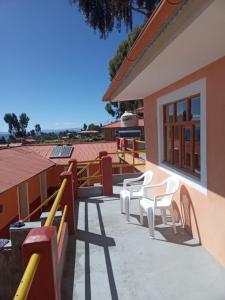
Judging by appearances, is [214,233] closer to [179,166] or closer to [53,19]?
[179,166]

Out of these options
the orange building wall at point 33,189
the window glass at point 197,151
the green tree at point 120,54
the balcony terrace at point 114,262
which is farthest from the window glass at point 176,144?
the green tree at point 120,54

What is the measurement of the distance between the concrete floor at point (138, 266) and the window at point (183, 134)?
1355 mm

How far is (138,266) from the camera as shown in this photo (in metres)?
3.81

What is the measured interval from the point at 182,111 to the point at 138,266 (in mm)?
3115

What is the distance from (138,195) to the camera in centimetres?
577

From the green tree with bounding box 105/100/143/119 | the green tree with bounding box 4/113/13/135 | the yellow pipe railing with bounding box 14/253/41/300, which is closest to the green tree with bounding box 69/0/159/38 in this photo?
the green tree with bounding box 105/100/143/119

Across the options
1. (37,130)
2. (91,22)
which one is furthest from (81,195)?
(37,130)

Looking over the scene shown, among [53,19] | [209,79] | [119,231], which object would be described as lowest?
[119,231]

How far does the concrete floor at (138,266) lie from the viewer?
3.18 metres

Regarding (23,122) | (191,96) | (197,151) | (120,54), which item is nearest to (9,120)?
(23,122)

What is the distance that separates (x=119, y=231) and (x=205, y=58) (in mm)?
3422

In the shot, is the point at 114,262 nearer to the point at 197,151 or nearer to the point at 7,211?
the point at 197,151

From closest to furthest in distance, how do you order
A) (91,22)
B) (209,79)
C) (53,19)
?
(209,79) → (53,19) → (91,22)

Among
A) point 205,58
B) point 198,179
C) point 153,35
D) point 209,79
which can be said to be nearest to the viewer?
point 153,35
